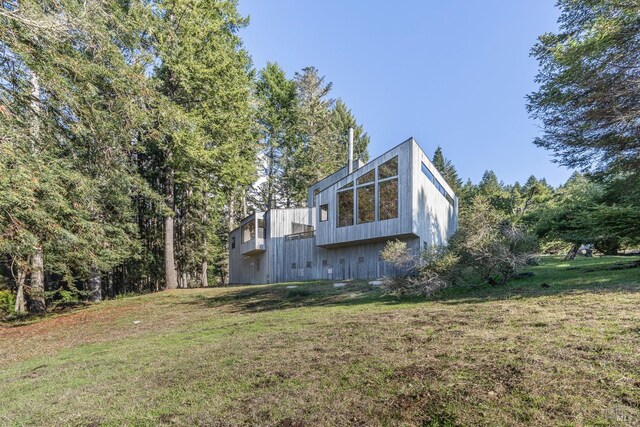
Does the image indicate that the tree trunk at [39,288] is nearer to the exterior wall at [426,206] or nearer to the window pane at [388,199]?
the window pane at [388,199]

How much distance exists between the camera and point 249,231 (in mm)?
20609

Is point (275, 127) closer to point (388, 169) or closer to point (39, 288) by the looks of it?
point (388, 169)

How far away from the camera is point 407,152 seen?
45.5 feet

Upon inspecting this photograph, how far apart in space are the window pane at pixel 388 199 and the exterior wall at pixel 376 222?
18 cm

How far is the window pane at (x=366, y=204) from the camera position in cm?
1464

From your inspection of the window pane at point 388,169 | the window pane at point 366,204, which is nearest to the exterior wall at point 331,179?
the window pane at point 366,204

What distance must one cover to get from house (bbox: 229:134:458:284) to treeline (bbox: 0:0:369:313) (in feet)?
13.4

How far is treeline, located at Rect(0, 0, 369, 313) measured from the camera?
23.2ft

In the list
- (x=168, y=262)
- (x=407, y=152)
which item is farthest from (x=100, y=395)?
(x=168, y=262)

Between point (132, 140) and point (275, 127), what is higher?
point (275, 127)

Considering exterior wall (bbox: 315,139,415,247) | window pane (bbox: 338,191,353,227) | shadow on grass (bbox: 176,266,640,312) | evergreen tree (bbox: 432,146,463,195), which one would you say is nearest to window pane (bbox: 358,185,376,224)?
exterior wall (bbox: 315,139,415,247)

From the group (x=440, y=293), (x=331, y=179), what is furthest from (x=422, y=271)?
(x=331, y=179)

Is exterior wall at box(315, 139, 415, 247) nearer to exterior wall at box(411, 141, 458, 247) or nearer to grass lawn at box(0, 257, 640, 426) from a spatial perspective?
exterior wall at box(411, 141, 458, 247)

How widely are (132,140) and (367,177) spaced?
9.76 metres
